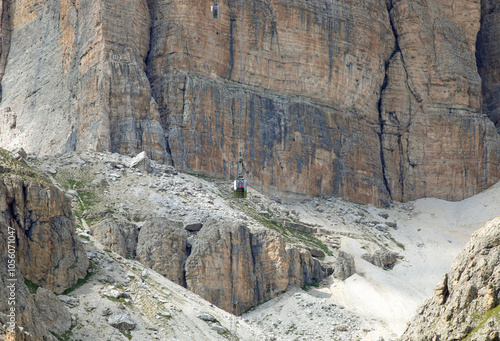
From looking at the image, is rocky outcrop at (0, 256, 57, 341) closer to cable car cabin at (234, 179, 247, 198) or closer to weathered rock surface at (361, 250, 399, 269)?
cable car cabin at (234, 179, 247, 198)

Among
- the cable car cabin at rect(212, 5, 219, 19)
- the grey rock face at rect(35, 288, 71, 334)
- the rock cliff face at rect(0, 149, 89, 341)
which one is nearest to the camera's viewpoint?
the grey rock face at rect(35, 288, 71, 334)

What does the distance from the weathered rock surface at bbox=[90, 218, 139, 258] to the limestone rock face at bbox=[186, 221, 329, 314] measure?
613 cm

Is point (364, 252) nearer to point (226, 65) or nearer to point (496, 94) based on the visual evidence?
point (226, 65)

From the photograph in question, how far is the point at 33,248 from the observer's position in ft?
250

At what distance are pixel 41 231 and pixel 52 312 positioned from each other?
31.8ft

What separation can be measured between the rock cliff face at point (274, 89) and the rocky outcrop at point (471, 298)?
80.0 metres

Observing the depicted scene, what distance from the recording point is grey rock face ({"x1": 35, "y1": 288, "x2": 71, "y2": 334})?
68688 mm

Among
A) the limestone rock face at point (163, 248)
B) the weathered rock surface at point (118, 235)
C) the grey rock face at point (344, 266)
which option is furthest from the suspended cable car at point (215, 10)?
the weathered rock surface at point (118, 235)

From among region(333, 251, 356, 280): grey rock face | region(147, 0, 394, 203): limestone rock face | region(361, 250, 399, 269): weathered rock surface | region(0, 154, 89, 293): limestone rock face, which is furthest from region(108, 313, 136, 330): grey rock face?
region(147, 0, 394, 203): limestone rock face

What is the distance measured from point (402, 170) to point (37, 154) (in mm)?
55929

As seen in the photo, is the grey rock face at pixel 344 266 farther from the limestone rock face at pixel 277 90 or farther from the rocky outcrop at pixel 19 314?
the rocky outcrop at pixel 19 314

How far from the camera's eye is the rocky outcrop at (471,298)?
38688mm

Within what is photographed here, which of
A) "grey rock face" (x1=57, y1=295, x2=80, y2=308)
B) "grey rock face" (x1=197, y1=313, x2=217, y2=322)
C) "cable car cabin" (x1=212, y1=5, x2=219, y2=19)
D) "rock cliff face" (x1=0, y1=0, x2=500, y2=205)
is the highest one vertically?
"cable car cabin" (x1=212, y1=5, x2=219, y2=19)

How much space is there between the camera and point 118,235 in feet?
311
